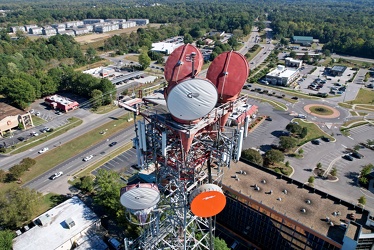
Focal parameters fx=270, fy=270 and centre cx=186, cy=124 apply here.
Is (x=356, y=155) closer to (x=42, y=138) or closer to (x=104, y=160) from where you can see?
(x=104, y=160)

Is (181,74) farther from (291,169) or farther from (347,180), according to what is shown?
(347,180)

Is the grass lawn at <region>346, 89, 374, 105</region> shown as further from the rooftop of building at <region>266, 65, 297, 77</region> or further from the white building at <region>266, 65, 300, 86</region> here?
the rooftop of building at <region>266, 65, 297, 77</region>

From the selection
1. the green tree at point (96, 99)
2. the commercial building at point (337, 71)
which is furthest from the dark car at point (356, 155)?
the green tree at point (96, 99)

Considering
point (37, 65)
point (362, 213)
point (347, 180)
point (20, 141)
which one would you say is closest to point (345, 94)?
point (347, 180)

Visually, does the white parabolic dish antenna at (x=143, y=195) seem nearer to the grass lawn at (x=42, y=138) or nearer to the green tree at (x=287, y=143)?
the green tree at (x=287, y=143)

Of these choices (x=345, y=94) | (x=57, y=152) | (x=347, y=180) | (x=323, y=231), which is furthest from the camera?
(x=345, y=94)
